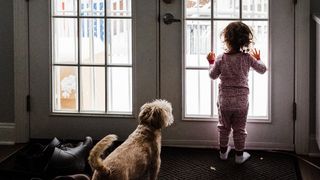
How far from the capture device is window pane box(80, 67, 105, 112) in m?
4.11

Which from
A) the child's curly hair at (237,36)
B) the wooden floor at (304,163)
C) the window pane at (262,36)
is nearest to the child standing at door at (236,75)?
the child's curly hair at (237,36)

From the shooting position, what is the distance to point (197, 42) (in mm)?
3971

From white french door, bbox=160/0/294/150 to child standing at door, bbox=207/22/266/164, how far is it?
22cm

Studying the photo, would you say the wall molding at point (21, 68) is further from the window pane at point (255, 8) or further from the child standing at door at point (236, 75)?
the window pane at point (255, 8)

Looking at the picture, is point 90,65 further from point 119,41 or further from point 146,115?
point 146,115

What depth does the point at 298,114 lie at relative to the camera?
12.8 feet

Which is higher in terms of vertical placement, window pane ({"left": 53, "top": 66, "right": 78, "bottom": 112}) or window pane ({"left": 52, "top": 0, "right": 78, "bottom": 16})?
window pane ({"left": 52, "top": 0, "right": 78, "bottom": 16})

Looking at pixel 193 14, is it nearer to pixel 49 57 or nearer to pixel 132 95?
pixel 132 95

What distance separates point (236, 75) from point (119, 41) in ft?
3.04

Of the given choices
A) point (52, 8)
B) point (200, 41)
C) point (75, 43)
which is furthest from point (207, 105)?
point (52, 8)

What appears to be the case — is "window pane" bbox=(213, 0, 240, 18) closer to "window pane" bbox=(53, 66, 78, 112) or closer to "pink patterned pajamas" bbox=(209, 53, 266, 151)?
"pink patterned pajamas" bbox=(209, 53, 266, 151)

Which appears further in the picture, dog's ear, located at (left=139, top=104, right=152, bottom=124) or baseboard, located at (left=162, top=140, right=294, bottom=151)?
baseboard, located at (left=162, top=140, right=294, bottom=151)

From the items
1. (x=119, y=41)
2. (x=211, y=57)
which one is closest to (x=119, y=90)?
(x=119, y=41)

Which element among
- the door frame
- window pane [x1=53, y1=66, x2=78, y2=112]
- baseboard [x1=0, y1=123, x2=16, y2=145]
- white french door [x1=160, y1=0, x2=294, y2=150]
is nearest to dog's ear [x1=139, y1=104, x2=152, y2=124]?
white french door [x1=160, y1=0, x2=294, y2=150]
